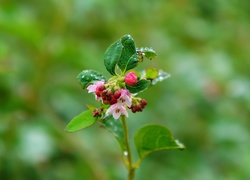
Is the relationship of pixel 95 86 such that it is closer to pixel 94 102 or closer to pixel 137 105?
pixel 137 105

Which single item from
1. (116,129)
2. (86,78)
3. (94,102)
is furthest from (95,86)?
(94,102)

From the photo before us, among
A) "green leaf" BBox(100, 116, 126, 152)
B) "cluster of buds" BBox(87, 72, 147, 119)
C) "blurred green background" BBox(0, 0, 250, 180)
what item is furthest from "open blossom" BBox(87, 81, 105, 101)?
"blurred green background" BBox(0, 0, 250, 180)

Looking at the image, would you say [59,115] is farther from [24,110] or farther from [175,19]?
[175,19]

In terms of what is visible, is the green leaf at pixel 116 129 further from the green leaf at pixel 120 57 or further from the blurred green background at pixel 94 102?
the blurred green background at pixel 94 102

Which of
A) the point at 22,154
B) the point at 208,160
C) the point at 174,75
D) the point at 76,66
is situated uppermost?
the point at 174,75

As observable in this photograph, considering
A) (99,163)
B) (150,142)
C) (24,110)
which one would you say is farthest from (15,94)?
(150,142)

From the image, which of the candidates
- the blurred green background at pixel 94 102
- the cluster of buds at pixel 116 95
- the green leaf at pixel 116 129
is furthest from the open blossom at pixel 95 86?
the blurred green background at pixel 94 102
